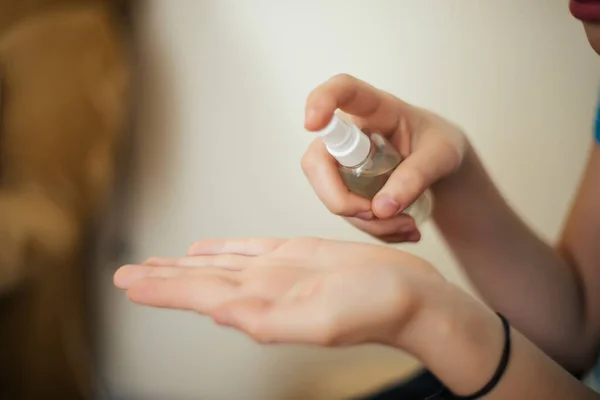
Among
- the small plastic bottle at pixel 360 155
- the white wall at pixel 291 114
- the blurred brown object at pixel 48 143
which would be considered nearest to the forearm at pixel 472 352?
the small plastic bottle at pixel 360 155

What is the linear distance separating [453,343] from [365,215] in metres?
0.12

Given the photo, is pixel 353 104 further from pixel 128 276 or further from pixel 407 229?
pixel 128 276

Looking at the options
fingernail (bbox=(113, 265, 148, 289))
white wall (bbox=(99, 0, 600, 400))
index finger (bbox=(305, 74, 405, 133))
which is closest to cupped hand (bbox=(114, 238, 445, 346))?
fingernail (bbox=(113, 265, 148, 289))

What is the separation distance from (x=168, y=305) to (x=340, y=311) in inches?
4.8

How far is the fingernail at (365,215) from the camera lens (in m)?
0.41

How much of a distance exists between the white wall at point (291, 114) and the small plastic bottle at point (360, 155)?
1.09ft

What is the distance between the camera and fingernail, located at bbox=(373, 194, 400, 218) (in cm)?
39

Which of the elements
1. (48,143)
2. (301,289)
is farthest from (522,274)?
(48,143)

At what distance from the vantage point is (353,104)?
16.9 inches

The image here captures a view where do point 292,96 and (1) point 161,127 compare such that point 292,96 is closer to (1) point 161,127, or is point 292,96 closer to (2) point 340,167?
(1) point 161,127

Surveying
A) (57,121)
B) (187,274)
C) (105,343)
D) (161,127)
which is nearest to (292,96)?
(161,127)

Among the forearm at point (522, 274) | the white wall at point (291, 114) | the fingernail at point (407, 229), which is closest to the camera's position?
the fingernail at point (407, 229)

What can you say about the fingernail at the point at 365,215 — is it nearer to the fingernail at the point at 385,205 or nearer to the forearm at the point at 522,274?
the fingernail at the point at 385,205

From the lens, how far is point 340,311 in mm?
314
